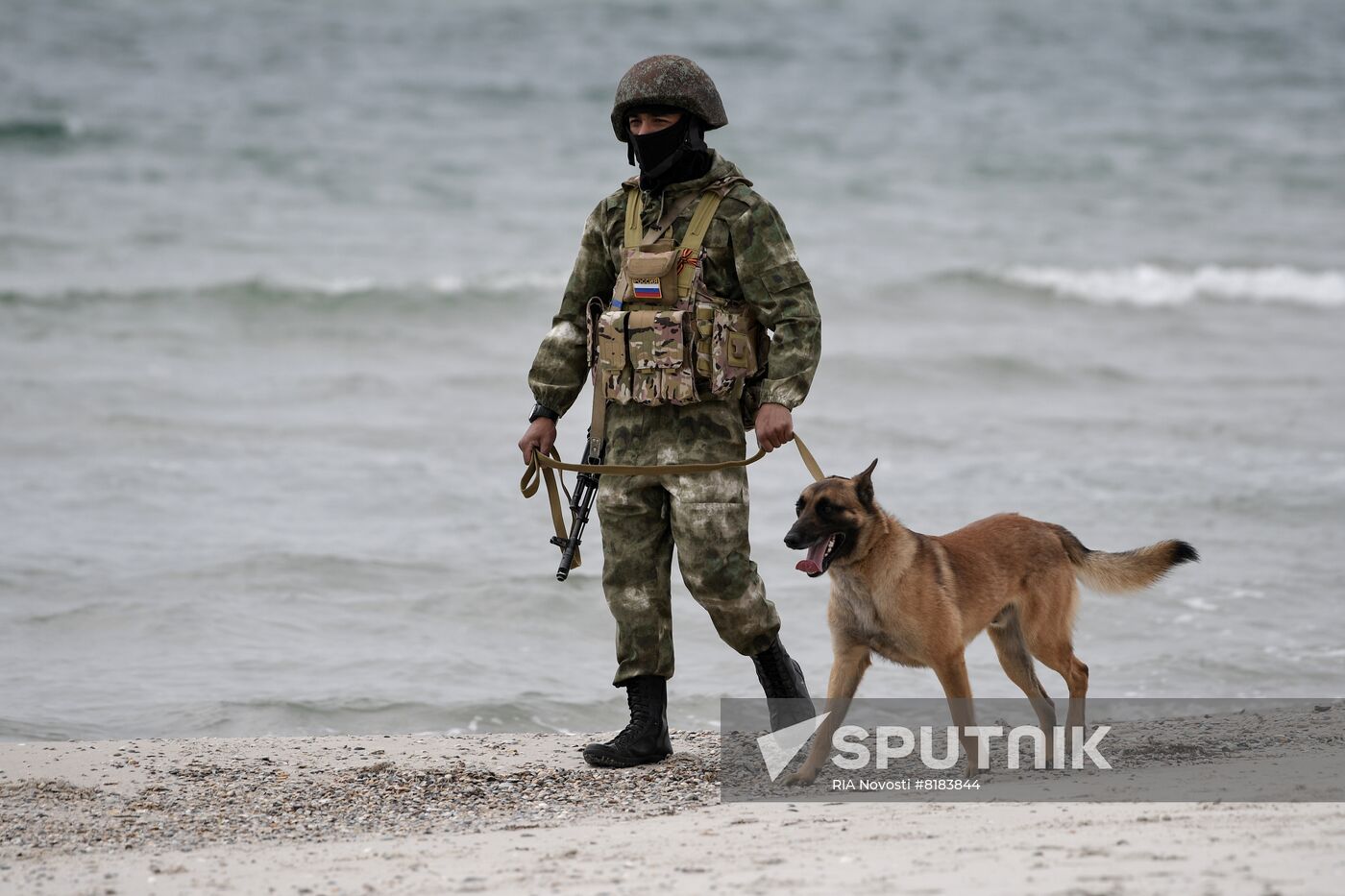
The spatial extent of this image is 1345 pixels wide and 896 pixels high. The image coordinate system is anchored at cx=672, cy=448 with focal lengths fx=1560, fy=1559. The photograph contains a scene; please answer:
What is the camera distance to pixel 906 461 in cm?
1116

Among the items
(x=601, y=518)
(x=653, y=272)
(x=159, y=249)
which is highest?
(x=159, y=249)

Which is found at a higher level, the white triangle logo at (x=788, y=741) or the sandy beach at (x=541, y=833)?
the white triangle logo at (x=788, y=741)

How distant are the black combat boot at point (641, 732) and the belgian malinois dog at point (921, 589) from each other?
511 mm

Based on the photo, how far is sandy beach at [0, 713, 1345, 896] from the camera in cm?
337

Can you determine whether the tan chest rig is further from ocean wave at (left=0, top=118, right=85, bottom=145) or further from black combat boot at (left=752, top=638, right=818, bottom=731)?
ocean wave at (left=0, top=118, right=85, bottom=145)

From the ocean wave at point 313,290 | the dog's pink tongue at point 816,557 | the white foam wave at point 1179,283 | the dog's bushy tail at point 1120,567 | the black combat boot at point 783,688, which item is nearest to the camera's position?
the dog's pink tongue at point 816,557

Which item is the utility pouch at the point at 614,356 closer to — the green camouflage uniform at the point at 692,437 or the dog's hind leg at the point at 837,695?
the green camouflage uniform at the point at 692,437

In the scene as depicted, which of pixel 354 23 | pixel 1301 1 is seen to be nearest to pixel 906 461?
pixel 354 23

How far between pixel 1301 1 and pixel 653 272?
43064mm

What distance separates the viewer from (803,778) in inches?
188

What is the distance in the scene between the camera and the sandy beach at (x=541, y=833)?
11.1ft

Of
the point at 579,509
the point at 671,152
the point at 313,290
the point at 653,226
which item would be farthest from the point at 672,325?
the point at 313,290

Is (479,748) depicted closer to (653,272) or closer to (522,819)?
(522,819)

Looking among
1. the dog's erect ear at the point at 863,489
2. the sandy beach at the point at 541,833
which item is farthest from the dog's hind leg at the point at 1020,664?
the sandy beach at the point at 541,833
